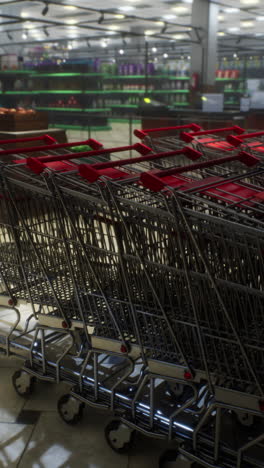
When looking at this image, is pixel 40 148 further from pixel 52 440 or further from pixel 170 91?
pixel 170 91

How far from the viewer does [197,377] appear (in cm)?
206

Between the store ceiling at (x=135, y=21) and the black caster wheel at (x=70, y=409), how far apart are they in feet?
25.5

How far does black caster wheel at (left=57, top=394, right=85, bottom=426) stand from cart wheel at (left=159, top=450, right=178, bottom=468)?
0.51m

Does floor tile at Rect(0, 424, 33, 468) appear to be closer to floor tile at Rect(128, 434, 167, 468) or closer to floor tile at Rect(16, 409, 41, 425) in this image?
floor tile at Rect(16, 409, 41, 425)

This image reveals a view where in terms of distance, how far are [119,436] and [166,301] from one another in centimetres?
66

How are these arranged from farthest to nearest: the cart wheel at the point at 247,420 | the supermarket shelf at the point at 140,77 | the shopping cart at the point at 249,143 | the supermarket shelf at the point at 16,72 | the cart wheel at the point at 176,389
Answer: the supermarket shelf at the point at 140,77
the supermarket shelf at the point at 16,72
the shopping cart at the point at 249,143
the cart wheel at the point at 176,389
the cart wheel at the point at 247,420

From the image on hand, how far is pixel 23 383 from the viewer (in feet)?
9.02

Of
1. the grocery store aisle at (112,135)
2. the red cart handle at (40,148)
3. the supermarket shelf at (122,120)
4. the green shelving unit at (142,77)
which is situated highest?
the green shelving unit at (142,77)

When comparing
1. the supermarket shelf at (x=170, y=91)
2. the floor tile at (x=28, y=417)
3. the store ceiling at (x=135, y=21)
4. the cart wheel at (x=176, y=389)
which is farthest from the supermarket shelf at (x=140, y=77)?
the floor tile at (x=28, y=417)

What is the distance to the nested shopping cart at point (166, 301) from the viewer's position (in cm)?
192

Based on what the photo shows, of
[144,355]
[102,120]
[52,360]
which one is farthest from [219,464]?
[102,120]

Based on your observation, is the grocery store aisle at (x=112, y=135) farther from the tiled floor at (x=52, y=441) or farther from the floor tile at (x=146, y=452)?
the floor tile at (x=146, y=452)

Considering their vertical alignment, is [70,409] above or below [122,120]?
below

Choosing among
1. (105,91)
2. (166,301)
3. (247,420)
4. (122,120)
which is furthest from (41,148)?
(105,91)
